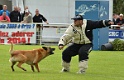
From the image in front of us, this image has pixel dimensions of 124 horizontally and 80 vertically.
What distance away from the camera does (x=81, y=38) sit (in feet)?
44.2

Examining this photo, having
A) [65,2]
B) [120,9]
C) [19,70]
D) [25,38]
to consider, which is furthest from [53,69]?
[120,9]

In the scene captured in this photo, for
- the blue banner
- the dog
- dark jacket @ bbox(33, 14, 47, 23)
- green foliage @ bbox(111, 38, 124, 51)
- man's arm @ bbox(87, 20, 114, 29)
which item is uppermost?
man's arm @ bbox(87, 20, 114, 29)

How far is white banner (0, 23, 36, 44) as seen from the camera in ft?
86.6

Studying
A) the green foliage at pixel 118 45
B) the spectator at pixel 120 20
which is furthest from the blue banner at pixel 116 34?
the green foliage at pixel 118 45

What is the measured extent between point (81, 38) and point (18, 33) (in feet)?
44.0

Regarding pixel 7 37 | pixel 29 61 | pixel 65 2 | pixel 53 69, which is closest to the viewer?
pixel 29 61

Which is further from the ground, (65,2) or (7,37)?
(65,2)

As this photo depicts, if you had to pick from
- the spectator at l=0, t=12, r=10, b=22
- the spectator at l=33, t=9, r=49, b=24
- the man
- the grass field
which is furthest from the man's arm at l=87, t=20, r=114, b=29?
the spectator at l=0, t=12, r=10, b=22

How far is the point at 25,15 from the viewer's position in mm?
26859

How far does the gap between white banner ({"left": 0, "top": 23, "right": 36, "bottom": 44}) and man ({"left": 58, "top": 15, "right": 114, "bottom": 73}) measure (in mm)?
12877

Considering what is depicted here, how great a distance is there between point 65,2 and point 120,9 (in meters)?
31.3

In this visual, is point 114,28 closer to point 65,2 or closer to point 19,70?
point 65,2

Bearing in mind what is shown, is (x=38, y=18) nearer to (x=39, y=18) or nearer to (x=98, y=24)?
(x=39, y=18)

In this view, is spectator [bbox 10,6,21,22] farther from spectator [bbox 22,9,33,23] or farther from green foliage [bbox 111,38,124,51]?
green foliage [bbox 111,38,124,51]
